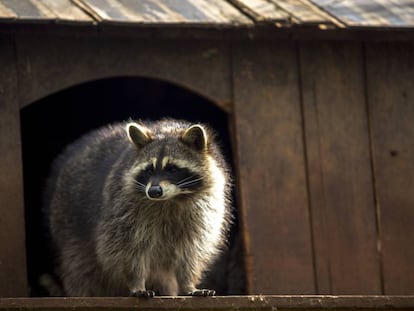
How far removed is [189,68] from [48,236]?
1599 millimetres

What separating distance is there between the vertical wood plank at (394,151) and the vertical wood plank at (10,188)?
2398 millimetres

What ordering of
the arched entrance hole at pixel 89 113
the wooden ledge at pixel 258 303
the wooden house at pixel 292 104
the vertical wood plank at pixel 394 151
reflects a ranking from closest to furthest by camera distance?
the wooden ledge at pixel 258 303
the wooden house at pixel 292 104
the vertical wood plank at pixel 394 151
the arched entrance hole at pixel 89 113

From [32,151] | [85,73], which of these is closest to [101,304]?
[85,73]

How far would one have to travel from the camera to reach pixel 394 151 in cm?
818

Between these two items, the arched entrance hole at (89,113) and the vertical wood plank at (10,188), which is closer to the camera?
the vertical wood plank at (10,188)

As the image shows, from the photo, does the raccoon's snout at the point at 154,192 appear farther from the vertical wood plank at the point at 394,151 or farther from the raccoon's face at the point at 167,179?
the vertical wood plank at the point at 394,151

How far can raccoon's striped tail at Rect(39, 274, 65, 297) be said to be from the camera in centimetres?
883

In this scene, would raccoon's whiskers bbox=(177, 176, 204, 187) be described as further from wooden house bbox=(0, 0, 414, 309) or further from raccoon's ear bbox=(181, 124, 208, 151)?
wooden house bbox=(0, 0, 414, 309)

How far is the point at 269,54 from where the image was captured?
8164 mm

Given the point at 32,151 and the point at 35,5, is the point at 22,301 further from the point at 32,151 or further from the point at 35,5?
the point at 32,151

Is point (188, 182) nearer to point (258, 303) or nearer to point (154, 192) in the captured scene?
point (154, 192)

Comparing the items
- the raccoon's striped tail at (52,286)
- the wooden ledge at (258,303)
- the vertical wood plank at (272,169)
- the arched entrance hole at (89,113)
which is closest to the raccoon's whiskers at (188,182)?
the vertical wood plank at (272,169)

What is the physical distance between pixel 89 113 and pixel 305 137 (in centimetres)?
271

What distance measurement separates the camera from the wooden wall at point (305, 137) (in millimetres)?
7914
